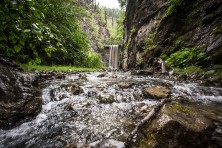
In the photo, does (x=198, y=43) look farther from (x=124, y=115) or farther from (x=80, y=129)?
(x=80, y=129)

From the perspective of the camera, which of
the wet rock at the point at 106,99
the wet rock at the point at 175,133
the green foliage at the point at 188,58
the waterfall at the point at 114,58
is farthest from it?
the waterfall at the point at 114,58

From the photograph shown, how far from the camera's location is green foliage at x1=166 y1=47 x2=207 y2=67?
7.89 meters

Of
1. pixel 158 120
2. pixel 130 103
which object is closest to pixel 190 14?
pixel 130 103

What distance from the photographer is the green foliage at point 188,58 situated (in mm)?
7891

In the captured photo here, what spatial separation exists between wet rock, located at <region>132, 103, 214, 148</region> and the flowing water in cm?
49

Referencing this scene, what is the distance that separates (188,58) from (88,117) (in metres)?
6.79

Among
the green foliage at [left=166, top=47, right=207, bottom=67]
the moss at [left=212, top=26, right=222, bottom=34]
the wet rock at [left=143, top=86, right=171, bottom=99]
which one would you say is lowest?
the wet rock at [left=143, top=86, right=171, bottom=99]

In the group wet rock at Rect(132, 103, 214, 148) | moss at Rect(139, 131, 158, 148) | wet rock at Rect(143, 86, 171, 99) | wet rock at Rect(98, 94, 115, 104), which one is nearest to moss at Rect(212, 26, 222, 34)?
wet rock at Rect(143, 86, 171, 99)

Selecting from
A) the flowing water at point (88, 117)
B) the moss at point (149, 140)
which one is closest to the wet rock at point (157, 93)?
the flowing water at point (88, 117)

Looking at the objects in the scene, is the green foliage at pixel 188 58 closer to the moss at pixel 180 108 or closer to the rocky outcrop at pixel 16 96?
the moss at pixel 180 108

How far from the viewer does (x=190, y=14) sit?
11.0m

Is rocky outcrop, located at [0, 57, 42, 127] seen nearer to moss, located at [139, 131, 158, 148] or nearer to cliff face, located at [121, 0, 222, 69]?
moss, located at [139, 131, 158, 148]

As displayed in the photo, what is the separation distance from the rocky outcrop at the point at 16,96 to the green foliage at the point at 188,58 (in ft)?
22.3

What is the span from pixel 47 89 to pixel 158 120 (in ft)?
12.5
